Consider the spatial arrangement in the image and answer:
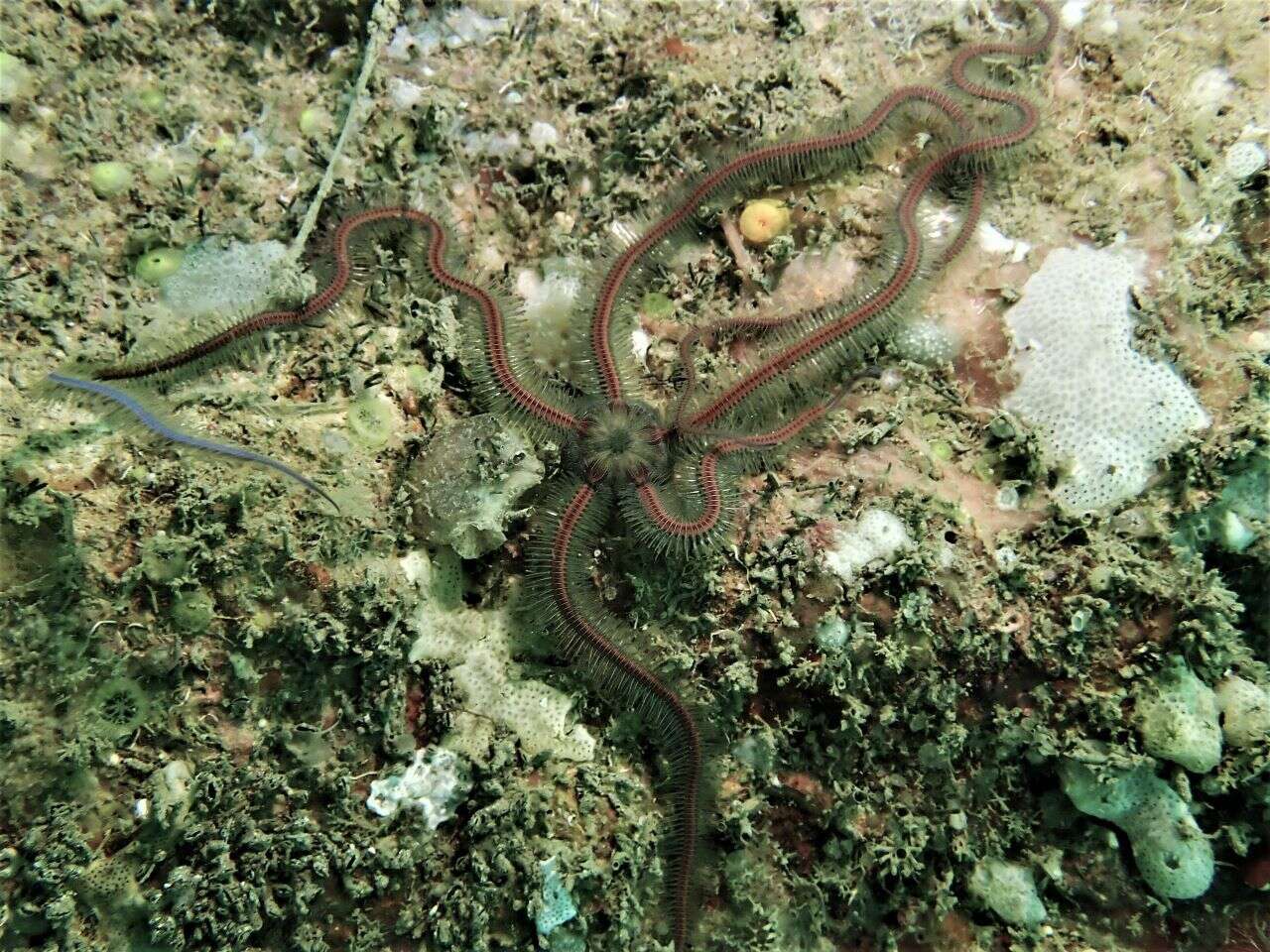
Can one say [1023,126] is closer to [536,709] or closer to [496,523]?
[496,523]

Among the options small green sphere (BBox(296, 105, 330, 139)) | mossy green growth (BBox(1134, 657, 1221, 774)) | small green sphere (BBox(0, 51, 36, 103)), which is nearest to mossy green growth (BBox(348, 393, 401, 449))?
small green sphere (BBox(296, 105, 330, 139))

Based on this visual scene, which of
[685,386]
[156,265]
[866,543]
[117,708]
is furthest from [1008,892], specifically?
[156,265]

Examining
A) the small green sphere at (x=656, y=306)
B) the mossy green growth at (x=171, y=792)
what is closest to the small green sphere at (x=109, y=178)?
the small green sphere at (x=656, y=306)

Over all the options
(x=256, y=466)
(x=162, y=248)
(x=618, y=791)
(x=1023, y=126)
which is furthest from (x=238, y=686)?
(x=1023, y=126)

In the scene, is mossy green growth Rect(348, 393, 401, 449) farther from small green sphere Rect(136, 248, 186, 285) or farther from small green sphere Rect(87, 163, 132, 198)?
small green sphere Rect(87, 163, 132, 198)

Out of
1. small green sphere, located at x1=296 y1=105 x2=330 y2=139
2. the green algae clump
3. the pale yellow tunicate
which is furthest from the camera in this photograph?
small green sphere, located at x1=296 y1=105 x2=330 y2=139

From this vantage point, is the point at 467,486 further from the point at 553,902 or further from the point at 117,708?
the point at 553,902
